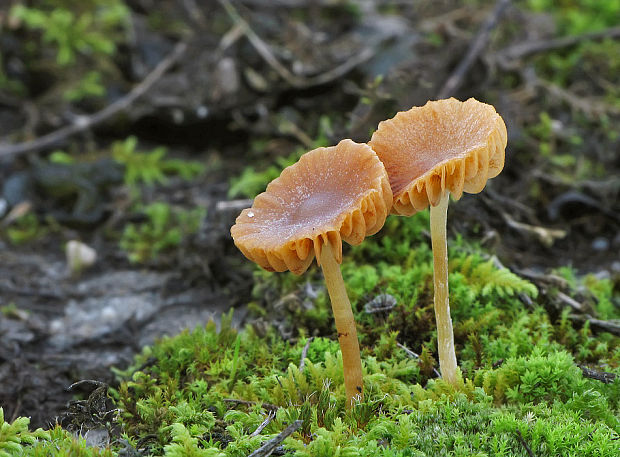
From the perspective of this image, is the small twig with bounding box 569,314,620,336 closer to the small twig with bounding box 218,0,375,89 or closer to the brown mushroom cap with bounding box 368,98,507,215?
the brown mushroom cap with bounding box 368,98,507,215

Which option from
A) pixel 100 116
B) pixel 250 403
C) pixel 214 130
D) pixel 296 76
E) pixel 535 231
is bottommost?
pixel 250 403

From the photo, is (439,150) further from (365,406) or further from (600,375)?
(600,375)

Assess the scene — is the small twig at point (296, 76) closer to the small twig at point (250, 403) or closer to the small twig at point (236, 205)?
the small twig at point (236, 205)

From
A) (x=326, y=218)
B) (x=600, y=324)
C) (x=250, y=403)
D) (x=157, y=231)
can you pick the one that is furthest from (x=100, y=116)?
(x=600, y=324)

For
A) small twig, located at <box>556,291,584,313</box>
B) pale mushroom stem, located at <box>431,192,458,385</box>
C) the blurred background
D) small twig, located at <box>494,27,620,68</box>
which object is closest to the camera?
pale mushroom stem, located at <box>431,192,458,385</box>

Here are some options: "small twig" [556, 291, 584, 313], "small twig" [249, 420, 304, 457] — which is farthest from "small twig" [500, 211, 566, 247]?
"small twig" [249, 420, 304, 457]

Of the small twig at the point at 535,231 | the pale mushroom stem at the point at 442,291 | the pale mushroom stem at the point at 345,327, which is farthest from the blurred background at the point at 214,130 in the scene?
the pale mushroom stem at the point at 345,327

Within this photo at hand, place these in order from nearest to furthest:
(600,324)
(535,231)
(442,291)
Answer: (442,291) → (600,324) → (535,231)
